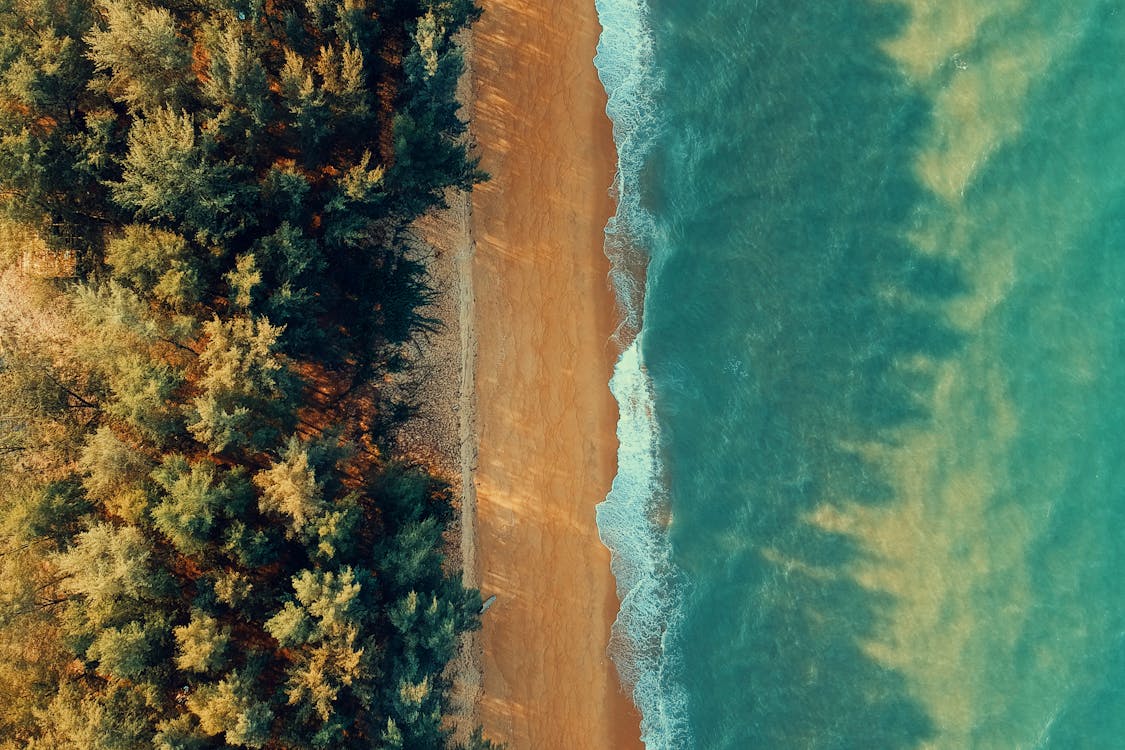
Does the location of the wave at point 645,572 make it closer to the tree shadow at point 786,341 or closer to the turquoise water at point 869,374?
the turquoise water at point 869,374

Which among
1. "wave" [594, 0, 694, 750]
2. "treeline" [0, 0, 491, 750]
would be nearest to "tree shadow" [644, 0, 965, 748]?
"wave" [594, 0, 694, 750]

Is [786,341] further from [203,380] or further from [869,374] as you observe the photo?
[203,380]

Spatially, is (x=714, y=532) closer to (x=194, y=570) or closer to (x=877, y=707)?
(x=877, y=707)

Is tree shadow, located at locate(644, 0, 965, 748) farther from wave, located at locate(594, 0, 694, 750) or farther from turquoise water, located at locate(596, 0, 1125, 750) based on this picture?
wave, located at locate(594, 0, 694, 750)

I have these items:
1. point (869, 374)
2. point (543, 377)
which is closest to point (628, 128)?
point (543, 377)

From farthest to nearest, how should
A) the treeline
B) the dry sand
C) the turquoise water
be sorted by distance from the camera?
the turquoise water → the dry sand → the treeline

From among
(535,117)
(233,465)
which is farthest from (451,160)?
(233,465)
